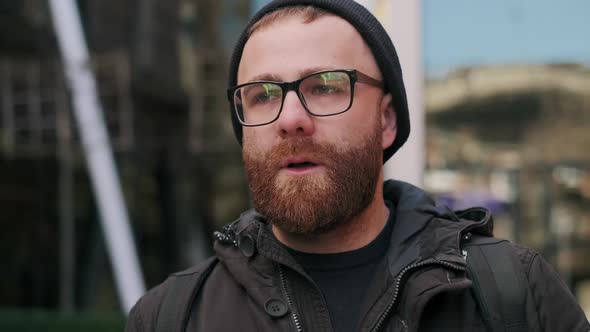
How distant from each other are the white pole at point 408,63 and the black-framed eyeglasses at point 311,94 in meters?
0.98

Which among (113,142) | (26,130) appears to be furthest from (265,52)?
(26,130)

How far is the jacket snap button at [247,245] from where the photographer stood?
1.79 m

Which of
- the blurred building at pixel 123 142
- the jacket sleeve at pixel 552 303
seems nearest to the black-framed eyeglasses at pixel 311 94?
the jacket sleeve at pixel 552 303

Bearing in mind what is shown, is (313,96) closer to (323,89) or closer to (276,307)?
(323,89)

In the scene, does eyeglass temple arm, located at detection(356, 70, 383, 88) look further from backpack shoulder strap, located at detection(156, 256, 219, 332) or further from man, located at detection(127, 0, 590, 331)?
backpack shoulder strap, located at detection(156, 256, 219, 332)

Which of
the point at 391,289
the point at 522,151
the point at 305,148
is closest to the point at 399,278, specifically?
the point at 391,289

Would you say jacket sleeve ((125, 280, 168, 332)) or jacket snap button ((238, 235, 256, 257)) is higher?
jacket snap button ((238, 235, 256, 257))

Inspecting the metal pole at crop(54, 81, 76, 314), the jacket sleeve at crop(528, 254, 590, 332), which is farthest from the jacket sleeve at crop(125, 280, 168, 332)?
the metal pole at crop(54, 81, 76, 314)

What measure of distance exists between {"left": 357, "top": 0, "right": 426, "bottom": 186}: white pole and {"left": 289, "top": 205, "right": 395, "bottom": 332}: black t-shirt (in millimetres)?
927

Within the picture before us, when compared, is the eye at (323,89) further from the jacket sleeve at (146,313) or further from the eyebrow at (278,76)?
the jacket sleeve at (146,313)

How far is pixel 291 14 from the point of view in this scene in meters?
1.81

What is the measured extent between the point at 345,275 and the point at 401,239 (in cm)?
15

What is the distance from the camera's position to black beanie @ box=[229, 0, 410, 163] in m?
1.81

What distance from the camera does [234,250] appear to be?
183cm
